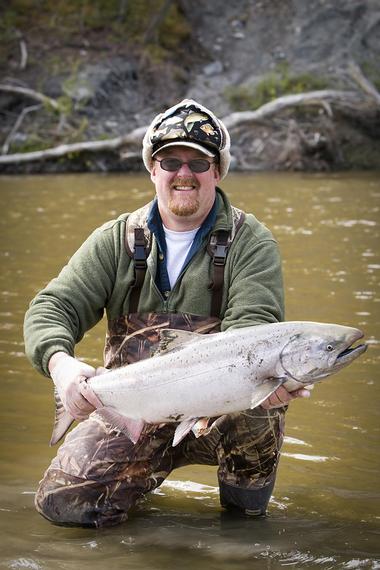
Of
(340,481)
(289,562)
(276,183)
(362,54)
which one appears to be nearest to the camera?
(289,562)

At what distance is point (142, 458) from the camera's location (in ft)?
13.7

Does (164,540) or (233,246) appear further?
(233,246)

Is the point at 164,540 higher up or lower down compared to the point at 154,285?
lower down

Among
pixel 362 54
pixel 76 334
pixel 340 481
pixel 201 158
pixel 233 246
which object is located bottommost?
pixel 340 481

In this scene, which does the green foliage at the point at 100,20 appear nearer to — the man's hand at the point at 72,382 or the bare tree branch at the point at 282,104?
the bare tree branch at the point at 282,104

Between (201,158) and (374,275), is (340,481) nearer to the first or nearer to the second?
(201,158)

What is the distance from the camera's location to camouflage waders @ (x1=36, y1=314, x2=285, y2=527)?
404cm

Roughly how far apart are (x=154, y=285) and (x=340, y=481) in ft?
4.41

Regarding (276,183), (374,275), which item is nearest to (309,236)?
(374,275)

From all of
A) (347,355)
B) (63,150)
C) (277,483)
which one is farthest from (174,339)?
(63,150)

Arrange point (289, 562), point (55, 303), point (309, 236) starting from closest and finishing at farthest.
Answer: point (289, 562) → point (55, 303) → point (309, 236)

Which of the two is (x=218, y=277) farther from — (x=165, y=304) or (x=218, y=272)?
(x=165, y=304)

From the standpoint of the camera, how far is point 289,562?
146 inches

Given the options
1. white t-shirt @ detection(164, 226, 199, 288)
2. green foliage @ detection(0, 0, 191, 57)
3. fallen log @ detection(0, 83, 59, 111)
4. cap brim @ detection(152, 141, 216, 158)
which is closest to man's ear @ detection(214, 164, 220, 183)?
cap brim @ detection(152, 141, 216, 158)
